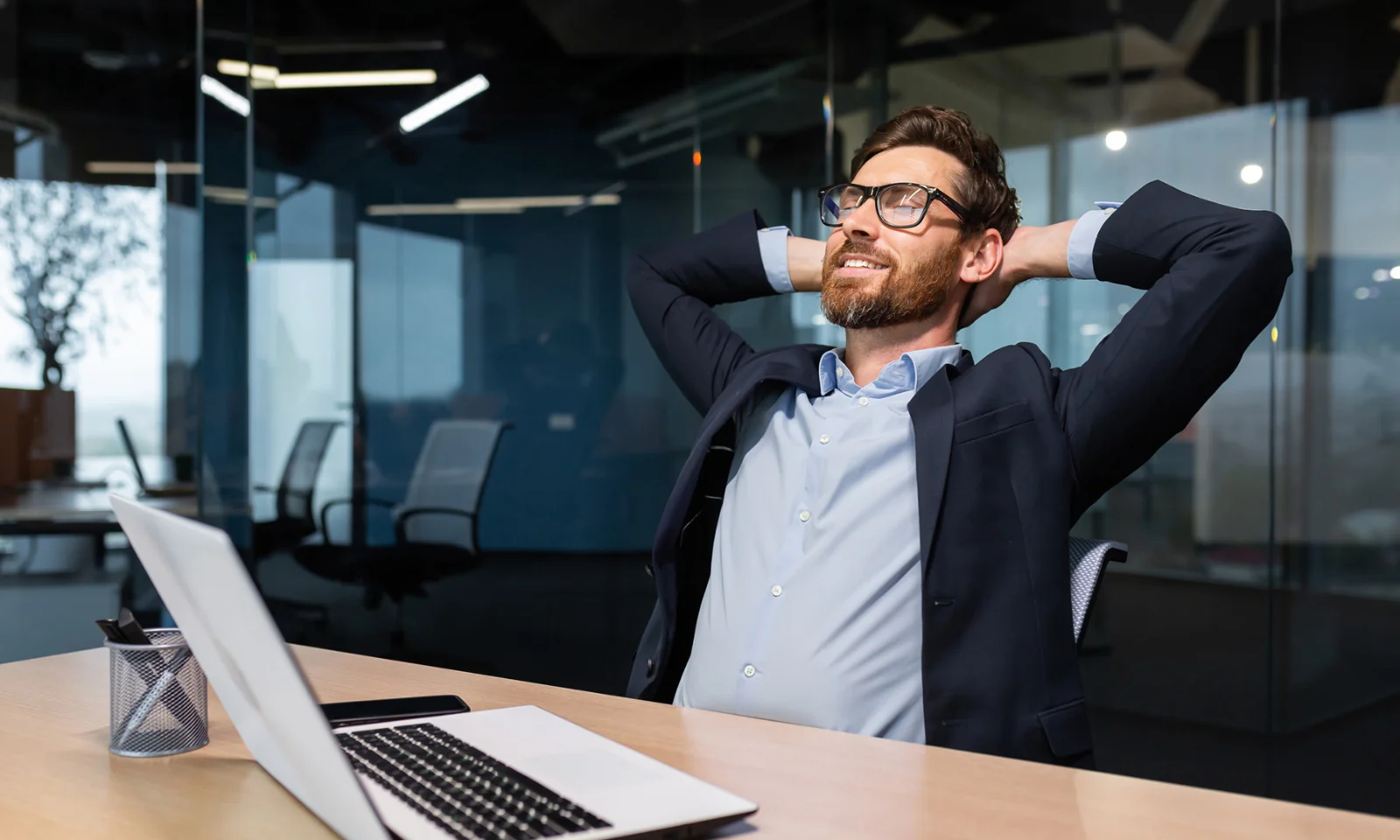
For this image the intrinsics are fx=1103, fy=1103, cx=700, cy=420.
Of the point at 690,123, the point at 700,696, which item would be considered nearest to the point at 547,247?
the point at 690,123

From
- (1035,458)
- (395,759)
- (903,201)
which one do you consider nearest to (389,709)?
(395,759)

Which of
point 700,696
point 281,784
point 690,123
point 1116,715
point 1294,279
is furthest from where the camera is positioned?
point 690,123

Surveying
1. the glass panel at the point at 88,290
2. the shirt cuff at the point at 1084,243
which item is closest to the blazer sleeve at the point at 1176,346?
the shirt cuff at the point at 1084,243

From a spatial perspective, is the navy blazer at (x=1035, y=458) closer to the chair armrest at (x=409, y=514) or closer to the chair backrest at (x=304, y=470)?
the chair armrest at (x=409, y=514)

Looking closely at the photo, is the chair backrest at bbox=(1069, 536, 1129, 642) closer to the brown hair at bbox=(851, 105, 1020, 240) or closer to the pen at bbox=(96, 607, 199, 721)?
the brown hair at bbox=(851, 105, 1020, 240)

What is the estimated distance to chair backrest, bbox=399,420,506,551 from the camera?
167 inches

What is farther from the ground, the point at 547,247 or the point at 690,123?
the point at 690,123

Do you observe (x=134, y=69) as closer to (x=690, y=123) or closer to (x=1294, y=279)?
(x=690, y=123)

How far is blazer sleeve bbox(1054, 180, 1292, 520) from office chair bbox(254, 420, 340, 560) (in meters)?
3.44

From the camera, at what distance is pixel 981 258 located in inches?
74.2

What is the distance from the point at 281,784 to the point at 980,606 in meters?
0.92

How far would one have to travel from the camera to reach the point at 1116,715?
3.70 meters

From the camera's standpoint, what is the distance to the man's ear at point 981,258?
1874 mm

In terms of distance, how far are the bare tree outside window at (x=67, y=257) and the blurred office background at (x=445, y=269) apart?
0.4 inches
